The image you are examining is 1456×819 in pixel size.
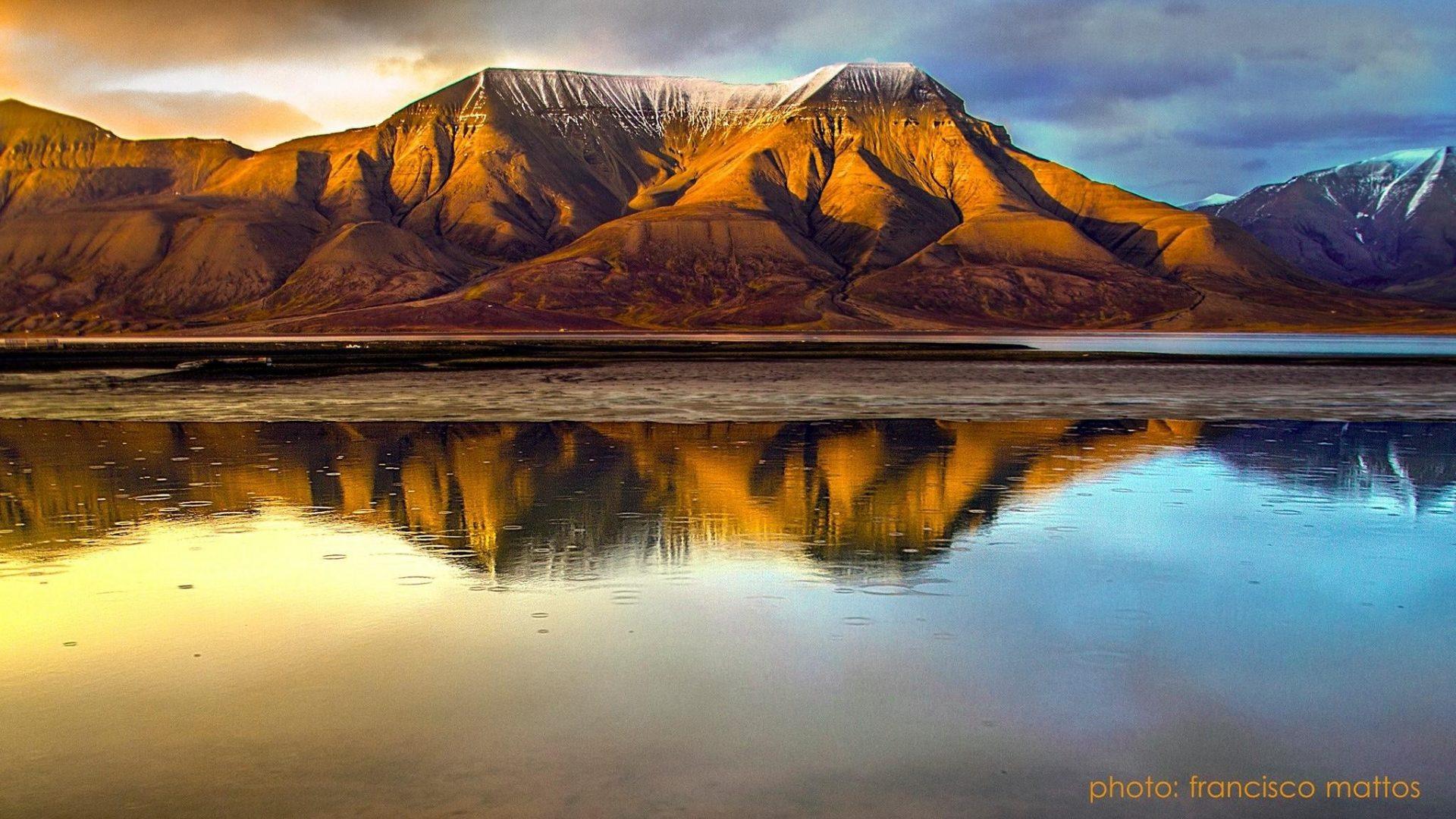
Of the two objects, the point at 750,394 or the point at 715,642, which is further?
the point at 750,394

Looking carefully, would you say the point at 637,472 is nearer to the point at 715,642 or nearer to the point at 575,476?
the point at 575,476

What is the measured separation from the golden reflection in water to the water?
0.53 ft

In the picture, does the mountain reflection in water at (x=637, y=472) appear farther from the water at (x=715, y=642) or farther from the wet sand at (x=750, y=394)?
the wet sand at (x=750, y=394)

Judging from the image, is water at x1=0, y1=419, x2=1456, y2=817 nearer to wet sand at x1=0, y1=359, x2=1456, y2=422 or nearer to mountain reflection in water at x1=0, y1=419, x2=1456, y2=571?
mountain reflection in water at x1=0, y1=419, x2=1456, y2=571

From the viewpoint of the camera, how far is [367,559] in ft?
53.8

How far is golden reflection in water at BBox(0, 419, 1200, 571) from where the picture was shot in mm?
18719

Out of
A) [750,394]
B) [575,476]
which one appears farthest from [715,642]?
[750,394]

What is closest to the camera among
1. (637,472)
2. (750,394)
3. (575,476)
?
(575,476)

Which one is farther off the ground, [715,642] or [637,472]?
[637,472]

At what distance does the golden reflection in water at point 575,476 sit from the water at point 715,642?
0.53 ft

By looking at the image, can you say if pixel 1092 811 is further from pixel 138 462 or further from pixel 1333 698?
pixel 138 462

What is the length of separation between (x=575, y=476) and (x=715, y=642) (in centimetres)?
1262

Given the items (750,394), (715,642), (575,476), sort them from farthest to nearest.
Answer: (750,394)
(575,476)
(715,642)

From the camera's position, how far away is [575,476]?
80.4ft
